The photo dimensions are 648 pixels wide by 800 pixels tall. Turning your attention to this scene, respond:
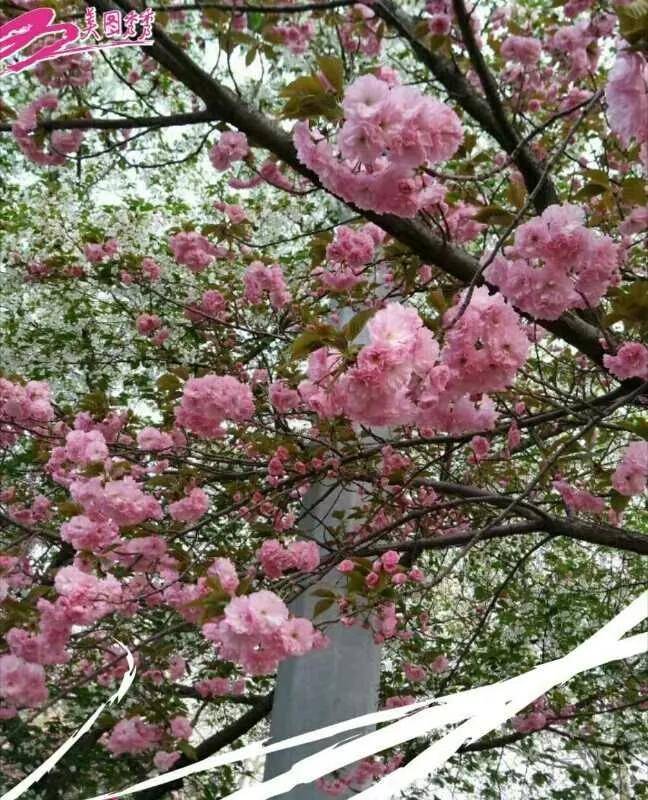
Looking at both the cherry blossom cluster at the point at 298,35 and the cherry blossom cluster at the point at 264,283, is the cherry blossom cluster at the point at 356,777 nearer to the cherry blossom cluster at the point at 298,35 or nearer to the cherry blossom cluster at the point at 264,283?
the cherry blossom cluster at the point at 264,283

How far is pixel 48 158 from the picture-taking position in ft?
7.25

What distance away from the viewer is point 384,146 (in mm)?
1154

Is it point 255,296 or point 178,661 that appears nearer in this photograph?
point 255,296

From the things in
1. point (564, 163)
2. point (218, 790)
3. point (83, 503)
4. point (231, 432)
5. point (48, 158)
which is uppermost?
point (564, 163)

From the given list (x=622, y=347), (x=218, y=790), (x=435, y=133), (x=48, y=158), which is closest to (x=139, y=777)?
(x=218, y=790)

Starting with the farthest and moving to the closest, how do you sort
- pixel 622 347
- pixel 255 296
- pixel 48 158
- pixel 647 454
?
1. pixel 255 296
2. pixel 48 158
3. pixel 647 454
4. pixel 622 347

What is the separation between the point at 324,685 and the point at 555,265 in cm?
175

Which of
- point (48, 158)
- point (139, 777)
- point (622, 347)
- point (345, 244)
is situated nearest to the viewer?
point (622, 347)

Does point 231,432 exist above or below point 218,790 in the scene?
above

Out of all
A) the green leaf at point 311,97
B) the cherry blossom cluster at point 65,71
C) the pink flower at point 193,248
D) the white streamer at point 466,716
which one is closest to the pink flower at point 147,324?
the pink flower at point 193,248

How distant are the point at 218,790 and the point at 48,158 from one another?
2.95 metres

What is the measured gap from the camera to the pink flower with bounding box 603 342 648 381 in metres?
1.44

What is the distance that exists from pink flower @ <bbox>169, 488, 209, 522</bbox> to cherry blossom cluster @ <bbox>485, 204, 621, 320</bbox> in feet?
3.28

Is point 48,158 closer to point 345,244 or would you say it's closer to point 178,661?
point 345,244
